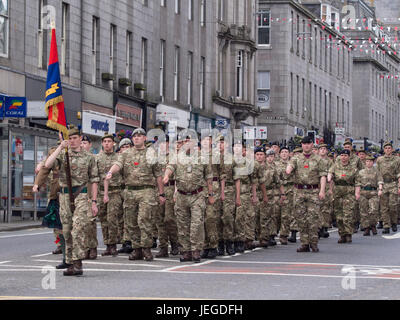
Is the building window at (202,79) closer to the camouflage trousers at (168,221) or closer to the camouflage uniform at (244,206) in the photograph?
the camouflage uniform at (244,206)

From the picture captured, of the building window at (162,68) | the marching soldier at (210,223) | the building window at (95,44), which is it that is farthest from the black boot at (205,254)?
the building window at (162,68)

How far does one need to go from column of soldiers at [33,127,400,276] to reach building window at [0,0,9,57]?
12523 millimetres

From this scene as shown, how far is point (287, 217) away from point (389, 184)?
17.9 ft

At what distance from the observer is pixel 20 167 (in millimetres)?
29406

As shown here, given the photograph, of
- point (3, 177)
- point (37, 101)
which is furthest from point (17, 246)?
point (37, 101)

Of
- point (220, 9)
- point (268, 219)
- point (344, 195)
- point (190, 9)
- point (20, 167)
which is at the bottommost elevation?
point (268, 219)

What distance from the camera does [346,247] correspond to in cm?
2036

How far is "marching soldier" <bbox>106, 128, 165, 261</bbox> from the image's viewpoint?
16.3 m

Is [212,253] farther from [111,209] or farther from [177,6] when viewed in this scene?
[177,6]

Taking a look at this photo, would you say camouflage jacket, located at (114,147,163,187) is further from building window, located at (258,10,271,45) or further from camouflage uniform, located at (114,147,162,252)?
building window, located at (258,10,271,45)

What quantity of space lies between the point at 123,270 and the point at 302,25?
57.7m

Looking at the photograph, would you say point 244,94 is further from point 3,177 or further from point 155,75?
point 3,177

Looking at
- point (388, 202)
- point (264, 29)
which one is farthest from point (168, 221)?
point (264, 29)

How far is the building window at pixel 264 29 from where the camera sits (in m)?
66.8
